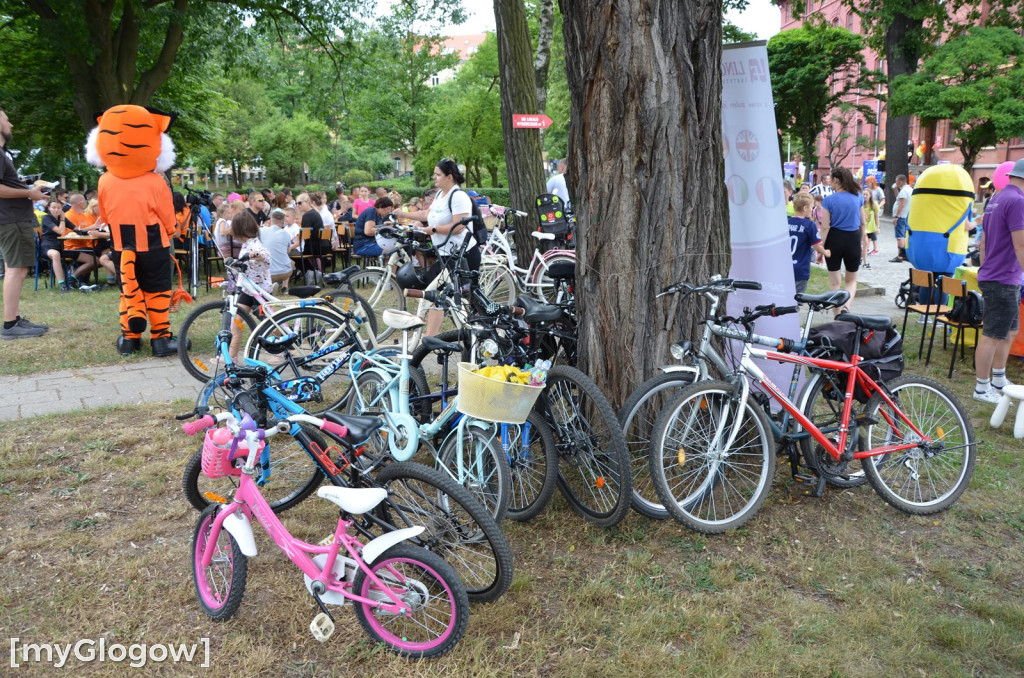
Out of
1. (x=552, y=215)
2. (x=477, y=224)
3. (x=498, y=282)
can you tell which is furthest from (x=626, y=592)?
(x=498, y=282)

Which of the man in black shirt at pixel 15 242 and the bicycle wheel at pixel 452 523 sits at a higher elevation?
the man in black shirt at pixel 15 242

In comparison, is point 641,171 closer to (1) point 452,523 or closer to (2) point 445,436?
(2) point 445,436

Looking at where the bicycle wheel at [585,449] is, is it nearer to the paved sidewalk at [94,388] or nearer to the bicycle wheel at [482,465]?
the bicycle wheel at [482,465]

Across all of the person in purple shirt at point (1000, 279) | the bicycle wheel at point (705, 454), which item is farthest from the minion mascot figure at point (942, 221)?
the bicycle wheel at point (705, 454)

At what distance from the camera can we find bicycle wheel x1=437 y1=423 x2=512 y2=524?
3725mm

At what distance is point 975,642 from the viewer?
3141mm

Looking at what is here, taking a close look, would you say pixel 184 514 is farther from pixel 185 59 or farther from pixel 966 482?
pixel 185 59

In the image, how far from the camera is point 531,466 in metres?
4.02

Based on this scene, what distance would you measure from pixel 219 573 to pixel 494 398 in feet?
4.51

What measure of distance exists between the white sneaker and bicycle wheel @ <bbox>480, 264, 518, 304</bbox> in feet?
16.9

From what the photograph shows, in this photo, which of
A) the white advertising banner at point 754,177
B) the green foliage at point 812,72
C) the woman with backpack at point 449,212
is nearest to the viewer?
the white advertising banner at point 754,177

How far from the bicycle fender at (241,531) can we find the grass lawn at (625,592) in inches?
16.7

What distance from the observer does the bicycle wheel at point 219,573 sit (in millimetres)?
3225

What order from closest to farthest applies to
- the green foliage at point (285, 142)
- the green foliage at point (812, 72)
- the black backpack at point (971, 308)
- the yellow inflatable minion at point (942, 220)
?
the black backpack at point (971, 308)
the yellow inflatable minion at point (942, 220)
the green foliage at point (812, 72)
the green foliage at point (285, 142)
